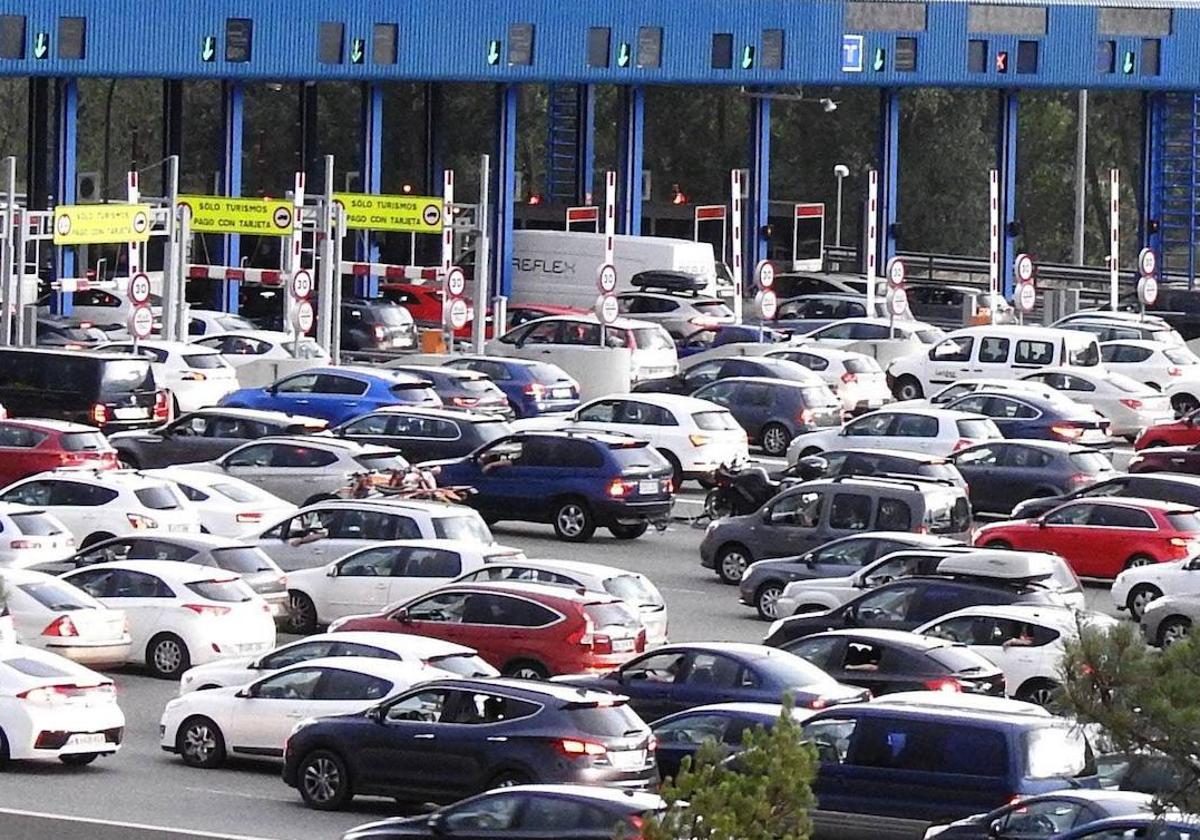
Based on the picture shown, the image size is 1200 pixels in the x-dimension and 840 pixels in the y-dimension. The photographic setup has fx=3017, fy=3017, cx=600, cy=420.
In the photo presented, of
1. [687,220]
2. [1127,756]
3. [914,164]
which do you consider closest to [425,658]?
[1127,756]

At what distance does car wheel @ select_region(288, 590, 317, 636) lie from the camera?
1137 inches

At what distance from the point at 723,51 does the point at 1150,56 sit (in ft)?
31.0

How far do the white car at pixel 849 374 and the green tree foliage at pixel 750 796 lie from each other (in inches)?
1238

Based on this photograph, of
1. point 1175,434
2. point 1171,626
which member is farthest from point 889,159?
point 1171,626

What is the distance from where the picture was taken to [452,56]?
59.1 metres

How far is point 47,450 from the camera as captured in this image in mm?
35438

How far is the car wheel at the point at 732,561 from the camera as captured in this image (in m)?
32.6

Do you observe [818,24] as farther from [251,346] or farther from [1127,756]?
[1127,756]

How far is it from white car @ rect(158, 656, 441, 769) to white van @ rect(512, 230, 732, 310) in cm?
3801

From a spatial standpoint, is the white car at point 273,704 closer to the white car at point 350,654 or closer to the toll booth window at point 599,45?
the white car at point 350,654

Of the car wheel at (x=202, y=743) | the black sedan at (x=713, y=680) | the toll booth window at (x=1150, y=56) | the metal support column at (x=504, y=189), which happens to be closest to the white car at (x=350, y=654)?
the car wheel at (x=202, y=743)

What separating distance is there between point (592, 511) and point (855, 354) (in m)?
12.2

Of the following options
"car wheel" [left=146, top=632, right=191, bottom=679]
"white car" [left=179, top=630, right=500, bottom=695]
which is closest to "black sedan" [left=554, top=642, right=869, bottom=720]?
"white car" [left=179, top=630, right=500, bottom=695]

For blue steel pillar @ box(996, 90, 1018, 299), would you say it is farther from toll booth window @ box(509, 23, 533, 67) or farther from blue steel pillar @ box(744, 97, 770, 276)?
toll booth window @ box(509, 23, 533, 67)
